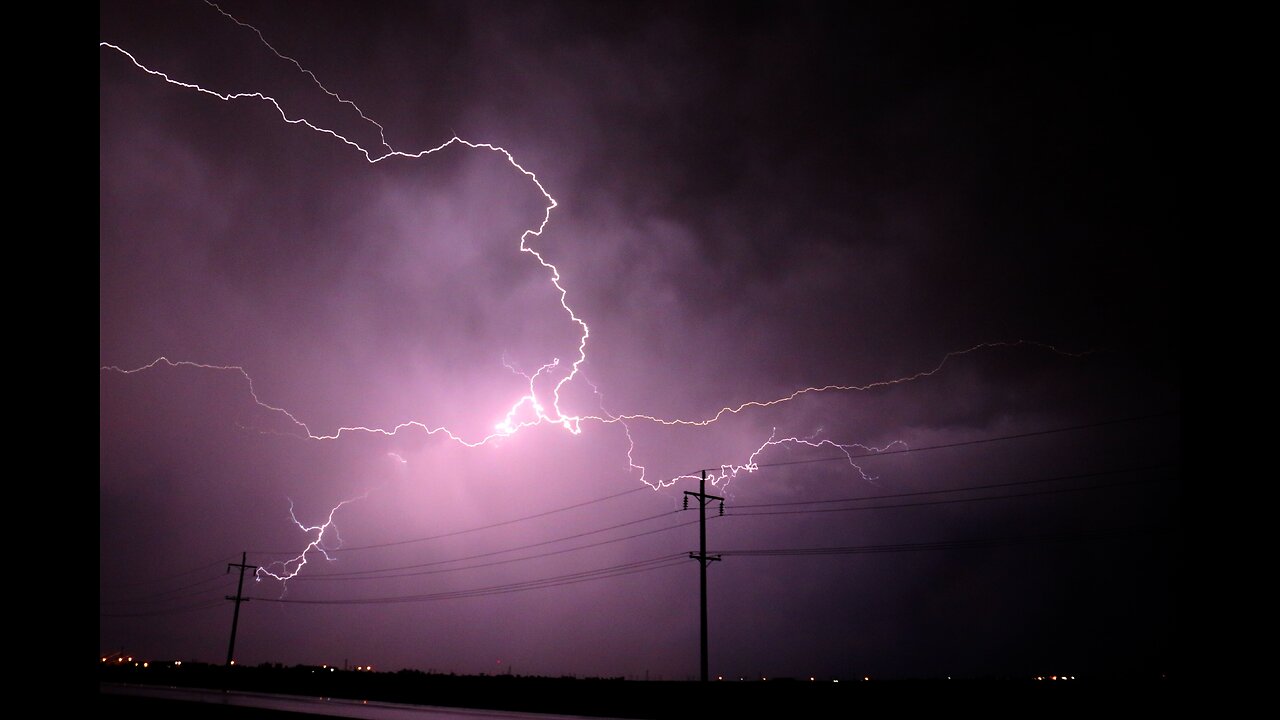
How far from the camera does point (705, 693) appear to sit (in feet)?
60.9

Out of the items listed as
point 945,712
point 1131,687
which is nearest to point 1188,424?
point 945,712
